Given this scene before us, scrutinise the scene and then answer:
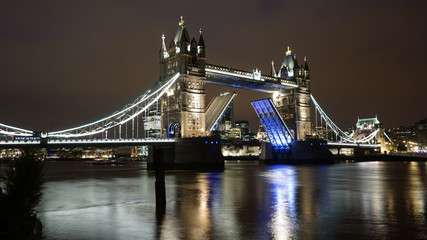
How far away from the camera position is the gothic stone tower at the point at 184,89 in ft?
161

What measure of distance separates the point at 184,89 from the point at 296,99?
2777 cm

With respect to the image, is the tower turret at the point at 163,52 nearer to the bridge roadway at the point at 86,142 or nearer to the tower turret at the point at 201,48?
the tower turret at the point at 201,48

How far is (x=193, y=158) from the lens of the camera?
45125 millimetres

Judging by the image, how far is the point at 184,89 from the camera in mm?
49000

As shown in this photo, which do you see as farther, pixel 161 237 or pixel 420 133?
pixel 420 133

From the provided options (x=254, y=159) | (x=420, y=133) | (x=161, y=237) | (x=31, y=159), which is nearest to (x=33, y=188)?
(x=31, y=159)

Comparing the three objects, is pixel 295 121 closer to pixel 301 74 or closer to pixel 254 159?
pixel 301 74

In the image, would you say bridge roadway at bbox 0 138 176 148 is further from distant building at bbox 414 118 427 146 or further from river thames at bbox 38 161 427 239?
distant building at bbox 414 118 427 146

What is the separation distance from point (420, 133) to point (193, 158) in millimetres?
138311

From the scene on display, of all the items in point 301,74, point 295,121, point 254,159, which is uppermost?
point 301,74

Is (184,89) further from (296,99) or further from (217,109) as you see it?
(296,99)

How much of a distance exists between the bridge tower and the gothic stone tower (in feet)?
79.7

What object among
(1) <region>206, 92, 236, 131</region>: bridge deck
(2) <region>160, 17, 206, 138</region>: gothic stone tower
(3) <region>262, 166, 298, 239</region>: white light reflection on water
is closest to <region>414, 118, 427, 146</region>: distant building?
(1) <region>206, 92, 236, 131</region>: bridge deck

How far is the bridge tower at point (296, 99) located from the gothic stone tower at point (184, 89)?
2429 cm
